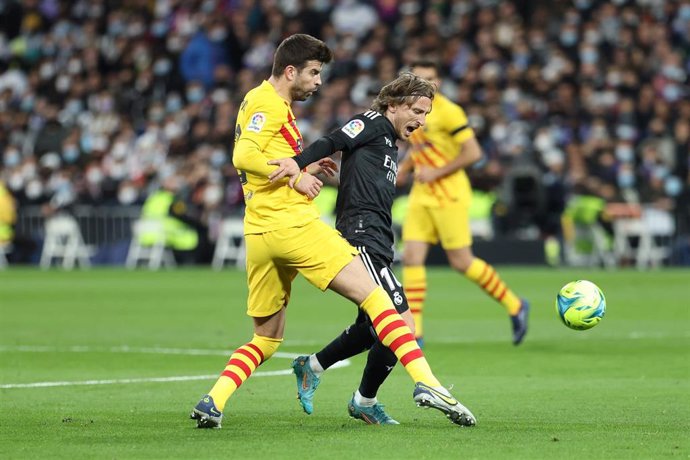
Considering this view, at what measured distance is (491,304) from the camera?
18406 mm

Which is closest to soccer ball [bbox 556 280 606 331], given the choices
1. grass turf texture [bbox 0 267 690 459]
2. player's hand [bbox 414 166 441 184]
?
grass turf texture [bbox 0 267 690 459]

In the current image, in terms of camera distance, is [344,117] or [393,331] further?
[344,117]

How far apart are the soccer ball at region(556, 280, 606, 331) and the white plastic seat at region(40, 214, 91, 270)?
69.9 feet

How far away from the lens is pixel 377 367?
320 inches

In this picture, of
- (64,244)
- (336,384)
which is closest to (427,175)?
(336,384)

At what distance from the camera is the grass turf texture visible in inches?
279

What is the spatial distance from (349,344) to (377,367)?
304 millimetres

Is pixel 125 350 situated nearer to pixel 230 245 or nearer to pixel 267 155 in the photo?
pixel 267 155

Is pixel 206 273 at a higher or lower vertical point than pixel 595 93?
lower

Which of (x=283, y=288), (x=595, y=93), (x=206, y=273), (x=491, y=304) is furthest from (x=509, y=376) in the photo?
(x=595, y=93)

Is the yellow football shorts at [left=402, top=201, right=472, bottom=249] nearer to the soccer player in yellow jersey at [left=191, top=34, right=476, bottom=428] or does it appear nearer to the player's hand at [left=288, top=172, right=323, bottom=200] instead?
the soccer player in yellow jersey at [left=191, top=34, right=476, bottom=428]

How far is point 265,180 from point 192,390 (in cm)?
240

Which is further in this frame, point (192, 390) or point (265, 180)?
point (192, 390)

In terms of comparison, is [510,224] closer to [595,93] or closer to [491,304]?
[595,93]
